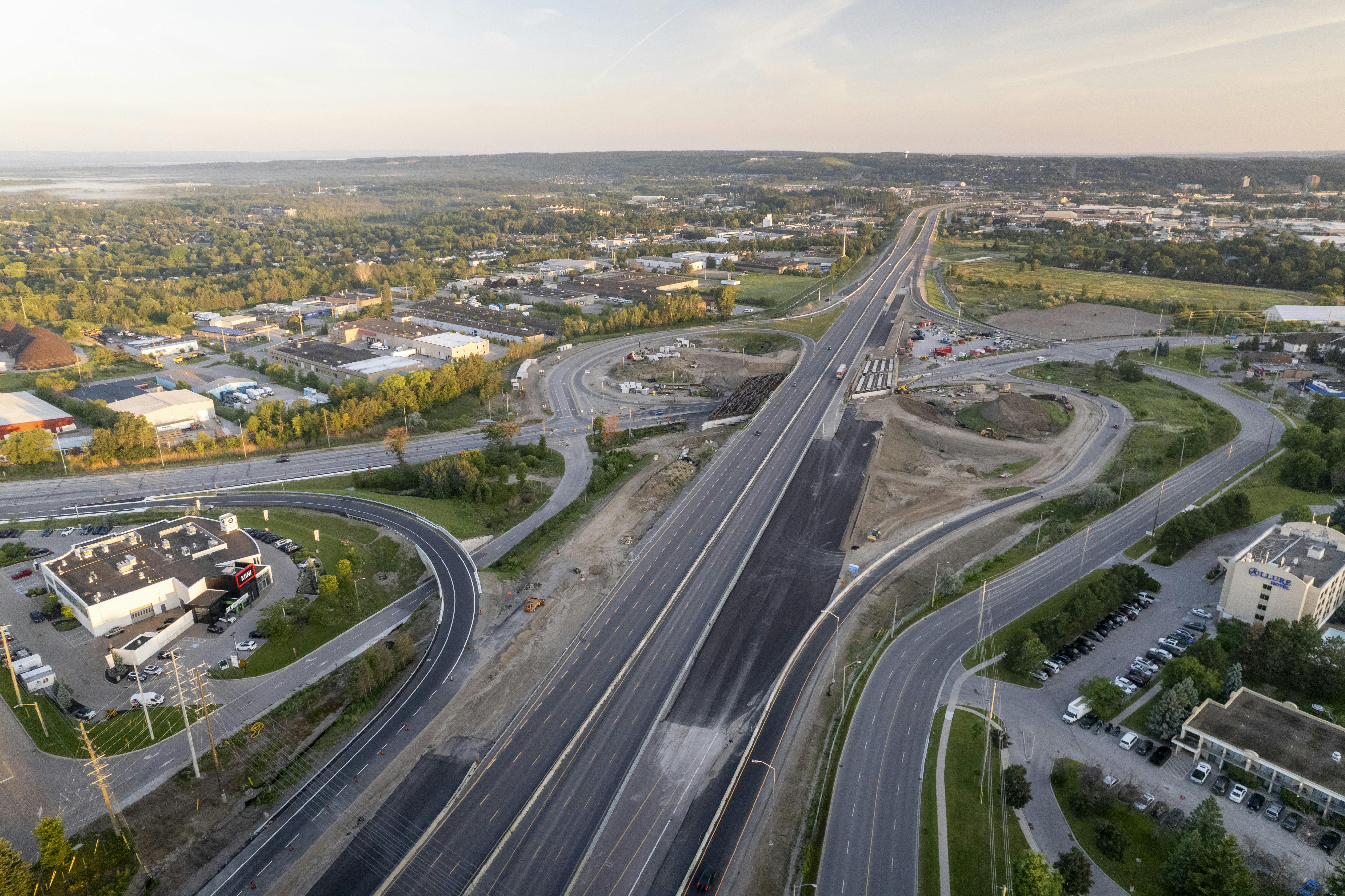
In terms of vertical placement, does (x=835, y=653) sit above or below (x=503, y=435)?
below

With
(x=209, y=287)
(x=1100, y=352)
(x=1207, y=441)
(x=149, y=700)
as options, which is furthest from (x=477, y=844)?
(x=209, y=287)

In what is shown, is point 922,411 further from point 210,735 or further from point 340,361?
point 340,361

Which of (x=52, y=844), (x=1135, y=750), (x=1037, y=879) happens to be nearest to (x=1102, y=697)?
(x=1135, y=750)

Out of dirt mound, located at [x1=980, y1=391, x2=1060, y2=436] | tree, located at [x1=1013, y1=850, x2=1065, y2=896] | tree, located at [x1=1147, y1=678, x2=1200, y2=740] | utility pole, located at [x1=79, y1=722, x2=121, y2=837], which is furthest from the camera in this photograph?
dirt mound, located at [x1=980, y1=391, x2=1060, y2=436]

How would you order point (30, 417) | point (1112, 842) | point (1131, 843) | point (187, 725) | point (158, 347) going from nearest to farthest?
point (1112, 842)
point (187, 725)
point (1131, 843)
point (30, 417)
point (158, 347)

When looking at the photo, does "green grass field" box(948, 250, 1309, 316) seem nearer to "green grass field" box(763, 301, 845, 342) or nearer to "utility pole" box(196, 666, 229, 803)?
"green grass field" box(763, 301, 845, 342)

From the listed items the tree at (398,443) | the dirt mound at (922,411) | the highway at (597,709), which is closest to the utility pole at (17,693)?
the highway at (597,709)

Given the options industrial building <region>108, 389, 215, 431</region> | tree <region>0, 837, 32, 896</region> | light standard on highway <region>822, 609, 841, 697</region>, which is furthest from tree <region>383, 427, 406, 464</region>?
tree <region>0, 837, 32, 896</region>
